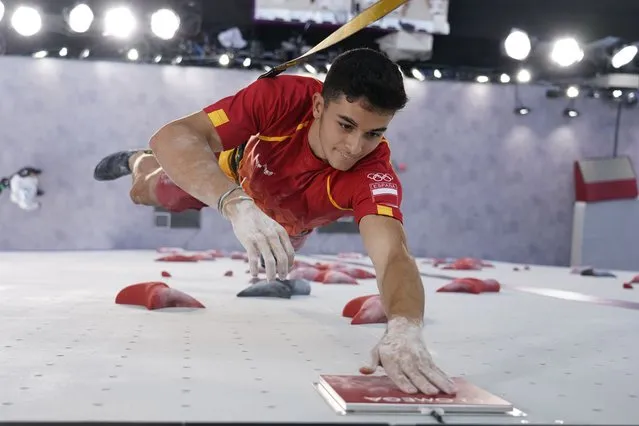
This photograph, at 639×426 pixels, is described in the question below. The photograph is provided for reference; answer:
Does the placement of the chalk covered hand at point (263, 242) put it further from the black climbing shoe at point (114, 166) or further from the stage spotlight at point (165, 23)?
the stage spotlight at point (165, 23)

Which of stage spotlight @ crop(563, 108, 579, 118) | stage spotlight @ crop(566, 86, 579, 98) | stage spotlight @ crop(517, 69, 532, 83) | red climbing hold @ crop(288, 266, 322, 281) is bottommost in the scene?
red climbing hold @ crop(288, 266, 322, 281)

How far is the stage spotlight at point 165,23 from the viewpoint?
7.22 m

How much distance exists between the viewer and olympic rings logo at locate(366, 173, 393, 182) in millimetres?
2460

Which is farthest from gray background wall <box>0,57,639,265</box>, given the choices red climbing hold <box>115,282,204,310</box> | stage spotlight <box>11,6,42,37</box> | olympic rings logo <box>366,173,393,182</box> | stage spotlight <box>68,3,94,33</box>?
olympic rings logo <box>366,173,393,182</box>

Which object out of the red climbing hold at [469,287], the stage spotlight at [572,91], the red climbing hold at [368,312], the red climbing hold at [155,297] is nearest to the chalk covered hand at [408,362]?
the red climbing hold at [368,312]

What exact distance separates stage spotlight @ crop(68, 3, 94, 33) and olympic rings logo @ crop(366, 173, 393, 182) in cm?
542

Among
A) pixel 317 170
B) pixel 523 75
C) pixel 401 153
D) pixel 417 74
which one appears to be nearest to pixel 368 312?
pixel 317 170

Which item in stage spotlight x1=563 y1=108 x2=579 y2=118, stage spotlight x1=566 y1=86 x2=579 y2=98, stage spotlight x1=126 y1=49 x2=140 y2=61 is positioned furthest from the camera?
stage spotlight x1=563 y1=108 x2=579 y2=118

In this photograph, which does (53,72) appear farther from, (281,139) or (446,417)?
(446,417)

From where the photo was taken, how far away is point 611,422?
4.84 feet

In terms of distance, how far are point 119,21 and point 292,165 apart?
5.11 metres

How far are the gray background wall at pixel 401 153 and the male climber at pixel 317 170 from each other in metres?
5.05

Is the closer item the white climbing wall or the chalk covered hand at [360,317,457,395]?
the white climbing wall

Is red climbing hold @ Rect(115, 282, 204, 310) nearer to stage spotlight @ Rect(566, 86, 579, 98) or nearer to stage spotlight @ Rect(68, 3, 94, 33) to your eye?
stage spotlight @ Rect(68, 3, 94, 33)
